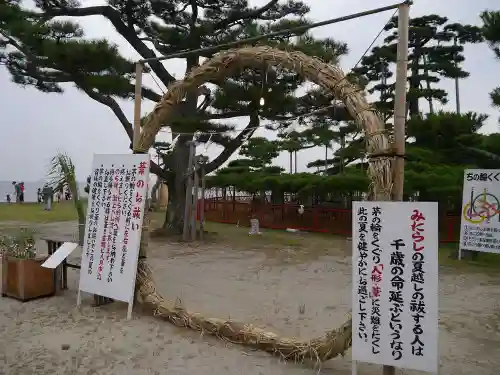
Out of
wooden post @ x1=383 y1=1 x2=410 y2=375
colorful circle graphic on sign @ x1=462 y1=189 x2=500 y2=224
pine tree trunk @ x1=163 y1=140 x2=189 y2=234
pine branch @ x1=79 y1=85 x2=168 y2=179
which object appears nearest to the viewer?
wooden post @ x1=383 y1=1 x2=410 y2=375

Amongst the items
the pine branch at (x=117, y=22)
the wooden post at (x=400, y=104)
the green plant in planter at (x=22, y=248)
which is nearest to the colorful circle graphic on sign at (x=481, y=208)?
the wooden post at (x=400, y=104)

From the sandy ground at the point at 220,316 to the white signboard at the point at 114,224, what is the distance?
0.35 m

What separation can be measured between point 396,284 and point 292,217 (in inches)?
445

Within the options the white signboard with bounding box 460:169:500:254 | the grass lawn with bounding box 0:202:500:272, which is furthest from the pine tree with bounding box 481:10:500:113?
the grass lawn with bounding box 0:202:500:272

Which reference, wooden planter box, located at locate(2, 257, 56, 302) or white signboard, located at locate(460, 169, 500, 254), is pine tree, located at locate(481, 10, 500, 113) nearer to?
white signboard, located at locate(460, 169, 500, 254)

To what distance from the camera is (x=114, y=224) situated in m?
4.56

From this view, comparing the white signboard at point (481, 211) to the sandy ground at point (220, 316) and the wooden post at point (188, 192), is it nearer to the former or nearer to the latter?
the sandy ground at point (220, 316)

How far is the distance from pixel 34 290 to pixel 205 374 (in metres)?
2.94

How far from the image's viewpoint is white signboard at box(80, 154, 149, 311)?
4.34m

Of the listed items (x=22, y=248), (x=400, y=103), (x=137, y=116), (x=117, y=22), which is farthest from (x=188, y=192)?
(x=400, y=103)

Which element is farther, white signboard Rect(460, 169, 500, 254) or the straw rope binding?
white signboard Rect(460, 169, 500, 254)

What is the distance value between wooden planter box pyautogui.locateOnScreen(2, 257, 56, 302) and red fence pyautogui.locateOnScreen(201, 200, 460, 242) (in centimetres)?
899

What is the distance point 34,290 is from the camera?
5.00 metres

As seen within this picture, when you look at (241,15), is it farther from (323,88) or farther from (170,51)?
(323,88)
